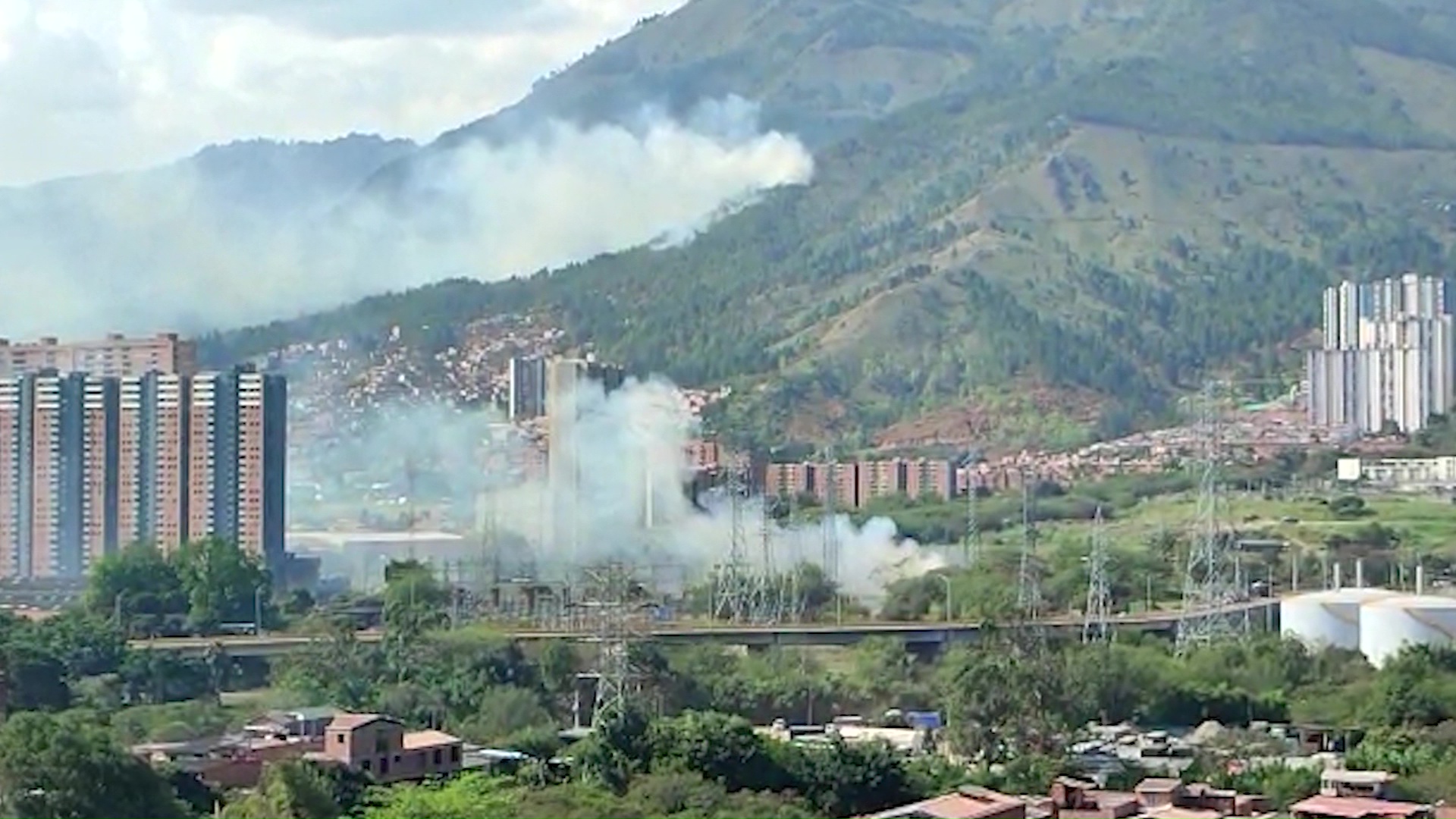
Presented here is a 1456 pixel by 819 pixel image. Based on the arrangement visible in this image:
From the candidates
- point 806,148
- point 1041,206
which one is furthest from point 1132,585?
point 806,148

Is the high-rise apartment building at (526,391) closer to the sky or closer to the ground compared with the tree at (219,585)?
closer to the sky

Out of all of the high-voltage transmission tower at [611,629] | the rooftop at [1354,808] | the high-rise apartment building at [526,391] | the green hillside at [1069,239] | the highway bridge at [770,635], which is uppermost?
the green hillside at [1069,239]

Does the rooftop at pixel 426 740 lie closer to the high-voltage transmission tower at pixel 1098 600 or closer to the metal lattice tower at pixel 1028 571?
the high-voltage transmission tower at pixel 1098 600

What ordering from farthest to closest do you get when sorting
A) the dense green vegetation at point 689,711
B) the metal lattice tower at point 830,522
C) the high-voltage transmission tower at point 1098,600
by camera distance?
the metal lattice tower at point 830,522
the high-voltage transmission tower at point 1098,600
the dense green vegetation at point 689,711

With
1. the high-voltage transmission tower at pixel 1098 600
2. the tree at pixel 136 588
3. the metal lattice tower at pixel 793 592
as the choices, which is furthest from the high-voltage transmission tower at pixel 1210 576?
the tree at pixel 136 588

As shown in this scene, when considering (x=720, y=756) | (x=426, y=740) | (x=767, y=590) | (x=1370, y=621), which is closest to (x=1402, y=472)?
(x=767, y=590)

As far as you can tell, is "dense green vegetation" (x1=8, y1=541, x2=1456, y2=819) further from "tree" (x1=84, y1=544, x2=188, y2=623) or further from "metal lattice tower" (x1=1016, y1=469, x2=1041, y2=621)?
"metal lattice tower" (x1=1016, y1=469, x2=1041, y2=621)

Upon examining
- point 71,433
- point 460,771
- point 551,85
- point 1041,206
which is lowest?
point 460,771

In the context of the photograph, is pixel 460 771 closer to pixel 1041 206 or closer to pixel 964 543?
pixel 964 543
